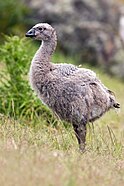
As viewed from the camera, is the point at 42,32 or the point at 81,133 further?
the point at 42,32

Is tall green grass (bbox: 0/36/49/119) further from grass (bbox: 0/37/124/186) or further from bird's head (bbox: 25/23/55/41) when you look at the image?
bird's head (bbox: 25/23/55/41)

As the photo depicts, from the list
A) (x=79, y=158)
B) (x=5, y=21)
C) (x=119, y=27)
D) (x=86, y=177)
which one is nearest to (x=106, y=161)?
(x=79, y=158)

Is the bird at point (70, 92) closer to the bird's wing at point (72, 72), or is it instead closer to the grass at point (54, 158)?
the bird's wing at point (72, 72)

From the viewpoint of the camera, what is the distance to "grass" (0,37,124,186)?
6094 mm

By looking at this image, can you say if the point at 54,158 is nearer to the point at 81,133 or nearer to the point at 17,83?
the point at 81,133

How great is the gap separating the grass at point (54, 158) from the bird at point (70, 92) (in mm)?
206

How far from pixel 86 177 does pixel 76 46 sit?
50.3 ft

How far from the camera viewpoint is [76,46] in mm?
21594

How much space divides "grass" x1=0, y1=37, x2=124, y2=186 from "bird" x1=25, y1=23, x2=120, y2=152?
206 mm

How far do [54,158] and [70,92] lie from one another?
1.91 metres

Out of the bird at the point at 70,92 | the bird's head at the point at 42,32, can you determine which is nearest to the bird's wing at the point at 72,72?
the bird at the point at 70,92

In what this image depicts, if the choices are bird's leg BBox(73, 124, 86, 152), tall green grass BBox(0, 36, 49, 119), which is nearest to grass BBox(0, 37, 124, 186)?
bird's leg BBox(73, 124, 86, 152)

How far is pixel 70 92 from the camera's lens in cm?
857

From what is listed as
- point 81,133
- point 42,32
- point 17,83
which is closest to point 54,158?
point 81,133
